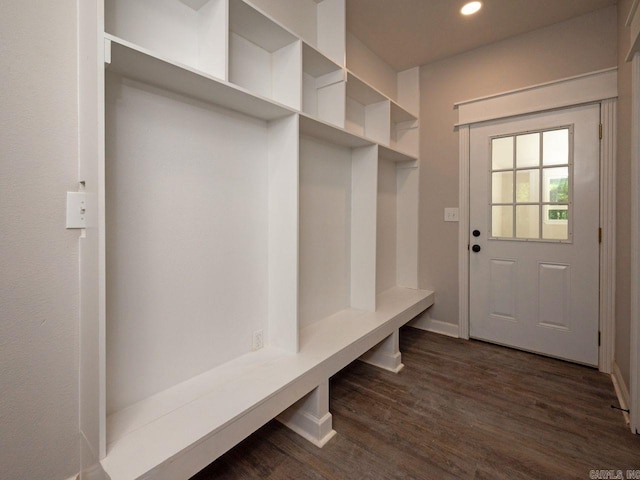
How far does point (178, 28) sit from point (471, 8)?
2.13 metres

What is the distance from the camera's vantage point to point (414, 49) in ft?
9.32

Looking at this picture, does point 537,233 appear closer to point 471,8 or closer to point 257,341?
point 471,8

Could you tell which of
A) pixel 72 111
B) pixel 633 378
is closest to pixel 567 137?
pixel 633 378

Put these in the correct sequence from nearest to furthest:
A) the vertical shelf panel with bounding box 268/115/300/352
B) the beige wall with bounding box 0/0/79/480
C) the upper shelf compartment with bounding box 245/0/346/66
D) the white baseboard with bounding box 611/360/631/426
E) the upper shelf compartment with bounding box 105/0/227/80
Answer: the beige wall with bounding box 0/0/79/480, the upper shelf compartment with bounding box 105/0/227/80, the vertical shelf panel with bounding box 268/115/300/352, the white baseboard with bounding box 611/360/631/426, the upper shelf compartment with bounding box 245/0/346/66

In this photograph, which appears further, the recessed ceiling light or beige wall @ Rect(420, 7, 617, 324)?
beige wall @ Rect(420, 7, 617, 324)

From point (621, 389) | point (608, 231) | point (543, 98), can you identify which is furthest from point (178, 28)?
point (621, 389)

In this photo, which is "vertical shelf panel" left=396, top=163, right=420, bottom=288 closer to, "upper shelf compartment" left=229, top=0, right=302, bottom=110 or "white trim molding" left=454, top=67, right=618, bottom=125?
"white trim molding" left=454, top=67, right=618, bottom=125

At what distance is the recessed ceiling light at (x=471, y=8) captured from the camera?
7.34 feet

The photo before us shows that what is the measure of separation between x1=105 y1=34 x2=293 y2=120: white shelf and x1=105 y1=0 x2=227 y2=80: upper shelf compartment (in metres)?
0.07

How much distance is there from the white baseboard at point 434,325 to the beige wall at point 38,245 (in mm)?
2890

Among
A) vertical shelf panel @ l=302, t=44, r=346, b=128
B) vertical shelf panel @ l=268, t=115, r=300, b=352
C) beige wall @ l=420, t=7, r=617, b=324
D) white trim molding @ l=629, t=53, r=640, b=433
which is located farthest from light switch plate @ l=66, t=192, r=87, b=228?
beige wall @ l=420, t=7, r=617, b=324

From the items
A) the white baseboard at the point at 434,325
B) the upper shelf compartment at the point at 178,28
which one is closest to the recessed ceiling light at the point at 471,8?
the upper shelf compartment at the point at 178,28

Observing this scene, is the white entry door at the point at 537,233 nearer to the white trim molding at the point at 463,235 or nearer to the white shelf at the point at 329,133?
the white trim molding at the point at 463,235

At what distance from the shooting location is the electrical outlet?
5.85 ft
